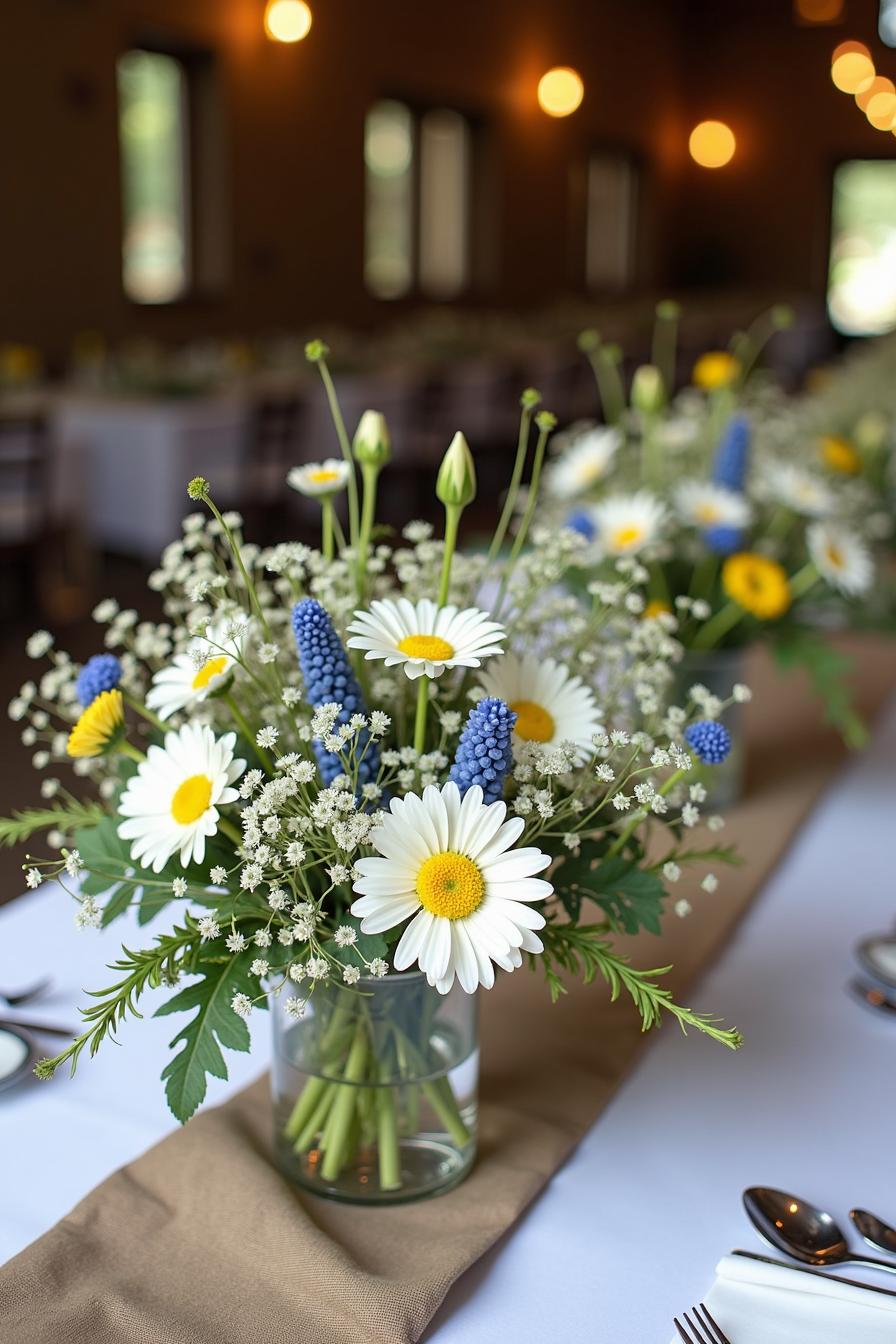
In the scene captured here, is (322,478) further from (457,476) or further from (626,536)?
(626,536)

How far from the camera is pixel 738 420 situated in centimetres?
151

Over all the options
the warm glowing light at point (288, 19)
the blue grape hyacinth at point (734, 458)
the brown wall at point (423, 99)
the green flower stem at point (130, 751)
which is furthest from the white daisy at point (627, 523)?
the warm glowing light at point (288, 19)

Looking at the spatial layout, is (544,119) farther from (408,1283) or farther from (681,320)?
(408,1283)

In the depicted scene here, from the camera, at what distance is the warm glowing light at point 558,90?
12.3 meters

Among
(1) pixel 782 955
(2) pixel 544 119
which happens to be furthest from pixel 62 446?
(2) pixel 544 119

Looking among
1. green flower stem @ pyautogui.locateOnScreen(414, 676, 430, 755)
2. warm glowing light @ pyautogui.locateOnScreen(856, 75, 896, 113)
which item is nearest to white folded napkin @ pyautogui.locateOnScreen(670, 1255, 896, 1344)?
green flower stem @ pyautogui.locateOnScreen(414, 676, 430, 755)

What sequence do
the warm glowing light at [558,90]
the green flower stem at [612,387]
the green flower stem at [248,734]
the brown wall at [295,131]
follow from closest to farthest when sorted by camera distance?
the green flower stem at [248,734]
the green flower stem at [612,387]
the brown wall at [295,131]
the warm glowing light at [558,90]

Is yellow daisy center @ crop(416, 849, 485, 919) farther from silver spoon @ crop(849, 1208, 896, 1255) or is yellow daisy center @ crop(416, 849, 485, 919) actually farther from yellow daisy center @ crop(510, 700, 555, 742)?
silver spoon @ crop(849, 1208, 896, 1255)

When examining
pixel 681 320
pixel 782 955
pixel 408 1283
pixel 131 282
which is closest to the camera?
pixel 408 1283

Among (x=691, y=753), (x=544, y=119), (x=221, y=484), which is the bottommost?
(x=221, y=484)

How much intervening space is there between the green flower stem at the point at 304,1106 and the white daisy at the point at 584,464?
893 millimetres

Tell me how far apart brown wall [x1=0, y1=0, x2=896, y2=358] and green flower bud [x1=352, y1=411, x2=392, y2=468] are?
7.17 m

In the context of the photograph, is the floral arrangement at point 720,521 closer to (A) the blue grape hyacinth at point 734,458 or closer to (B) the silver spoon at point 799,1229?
(A) the blue grape hyacinth at point 734,458

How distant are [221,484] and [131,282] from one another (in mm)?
3358
